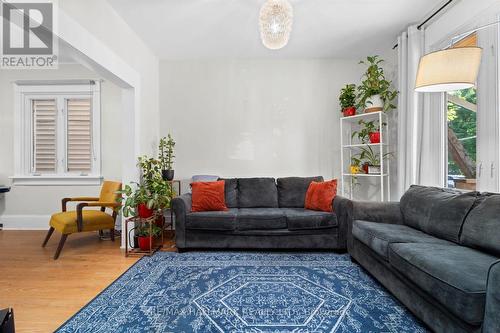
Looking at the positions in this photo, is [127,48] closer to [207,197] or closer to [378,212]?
[207,197]

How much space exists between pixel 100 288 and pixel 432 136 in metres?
3.83

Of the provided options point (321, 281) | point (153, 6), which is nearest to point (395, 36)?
point (153, 6)

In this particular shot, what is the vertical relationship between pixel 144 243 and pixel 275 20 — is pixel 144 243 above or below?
below

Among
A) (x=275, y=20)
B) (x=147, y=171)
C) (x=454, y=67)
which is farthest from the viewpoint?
(x=147, y=171)

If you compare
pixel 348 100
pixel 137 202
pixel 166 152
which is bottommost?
pixel 137 202

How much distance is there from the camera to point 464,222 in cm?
205

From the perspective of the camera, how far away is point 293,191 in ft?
12.5

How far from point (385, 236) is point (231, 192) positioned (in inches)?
84.5

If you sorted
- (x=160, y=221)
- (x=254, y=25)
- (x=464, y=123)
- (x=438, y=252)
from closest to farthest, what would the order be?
(x=438, y=252)
(x=464, y=123)
(x=254, y=25)
(x=160, y=221)

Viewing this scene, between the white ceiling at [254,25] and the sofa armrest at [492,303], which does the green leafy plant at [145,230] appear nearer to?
the white ceiling at [254,25]

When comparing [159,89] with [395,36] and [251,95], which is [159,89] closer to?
[251,95]

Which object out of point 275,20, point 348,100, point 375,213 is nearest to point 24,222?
point 275,20

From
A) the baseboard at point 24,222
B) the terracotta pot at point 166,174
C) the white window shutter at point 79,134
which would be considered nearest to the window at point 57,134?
the white window shutter at point 79,134

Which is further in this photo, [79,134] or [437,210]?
[79,134]
